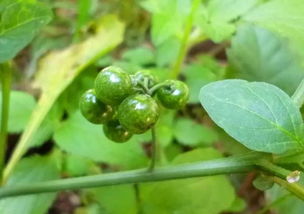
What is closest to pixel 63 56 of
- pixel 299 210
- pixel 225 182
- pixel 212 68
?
pixel 212 68

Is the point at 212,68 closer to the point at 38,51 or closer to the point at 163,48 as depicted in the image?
the point at 163,48

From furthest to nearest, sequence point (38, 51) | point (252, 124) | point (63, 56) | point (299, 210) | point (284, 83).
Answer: point (38, 51), point (63, 56), point (284, 83), point (299, 210), point (252, 124)

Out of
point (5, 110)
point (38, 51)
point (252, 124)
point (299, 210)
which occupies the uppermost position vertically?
point (252, 124)

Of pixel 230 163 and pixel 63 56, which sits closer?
pixel 230 163

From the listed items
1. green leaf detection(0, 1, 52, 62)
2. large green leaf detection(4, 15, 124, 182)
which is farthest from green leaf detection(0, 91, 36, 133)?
green leaf detection(0, 1, 52, 62)

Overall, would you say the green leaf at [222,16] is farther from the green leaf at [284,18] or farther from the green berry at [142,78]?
the green berry at [142,78]

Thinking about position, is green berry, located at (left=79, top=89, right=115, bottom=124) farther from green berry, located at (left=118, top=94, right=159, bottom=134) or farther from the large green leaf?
the large green leaf

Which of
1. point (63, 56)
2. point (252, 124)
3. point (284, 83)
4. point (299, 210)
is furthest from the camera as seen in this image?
point (63, 56)

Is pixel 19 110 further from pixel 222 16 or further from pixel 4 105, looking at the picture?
pixel 222 16
